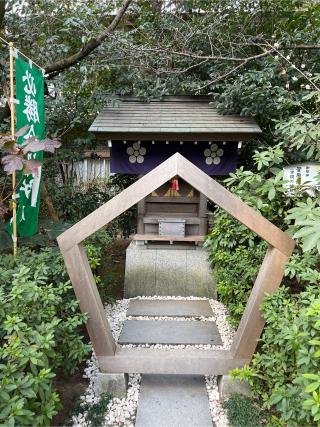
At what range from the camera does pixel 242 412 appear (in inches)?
103

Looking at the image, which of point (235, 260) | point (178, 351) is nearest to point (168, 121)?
point (235, 260)

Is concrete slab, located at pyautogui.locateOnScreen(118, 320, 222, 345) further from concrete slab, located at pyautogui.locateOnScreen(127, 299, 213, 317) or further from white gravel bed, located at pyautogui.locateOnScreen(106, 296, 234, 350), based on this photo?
concrete slab, located at pyautogui.locateOnScreen(127, 299, 213, 317)

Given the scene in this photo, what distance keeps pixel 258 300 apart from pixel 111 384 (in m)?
1.63

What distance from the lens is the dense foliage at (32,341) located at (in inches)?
70.9

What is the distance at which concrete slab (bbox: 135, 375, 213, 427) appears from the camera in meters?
2.58

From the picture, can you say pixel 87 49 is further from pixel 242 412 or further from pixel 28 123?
pixel 242 412

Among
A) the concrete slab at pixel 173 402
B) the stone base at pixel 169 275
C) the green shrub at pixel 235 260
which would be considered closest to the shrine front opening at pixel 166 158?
the stone base at pixel 169 275

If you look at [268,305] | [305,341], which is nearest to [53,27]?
[268,305]

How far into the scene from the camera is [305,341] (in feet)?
6.44

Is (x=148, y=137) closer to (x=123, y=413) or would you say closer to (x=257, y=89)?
(x=257, y=89)

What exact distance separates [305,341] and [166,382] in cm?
169

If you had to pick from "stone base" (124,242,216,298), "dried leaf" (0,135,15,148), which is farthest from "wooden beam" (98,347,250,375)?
"stone base" (124,242,216,298)

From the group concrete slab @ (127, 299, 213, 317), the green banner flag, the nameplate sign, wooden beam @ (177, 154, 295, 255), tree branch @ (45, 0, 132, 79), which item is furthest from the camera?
the nameplate sign

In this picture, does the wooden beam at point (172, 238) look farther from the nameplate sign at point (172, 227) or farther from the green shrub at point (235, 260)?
the green shrub at point (235, 260)
